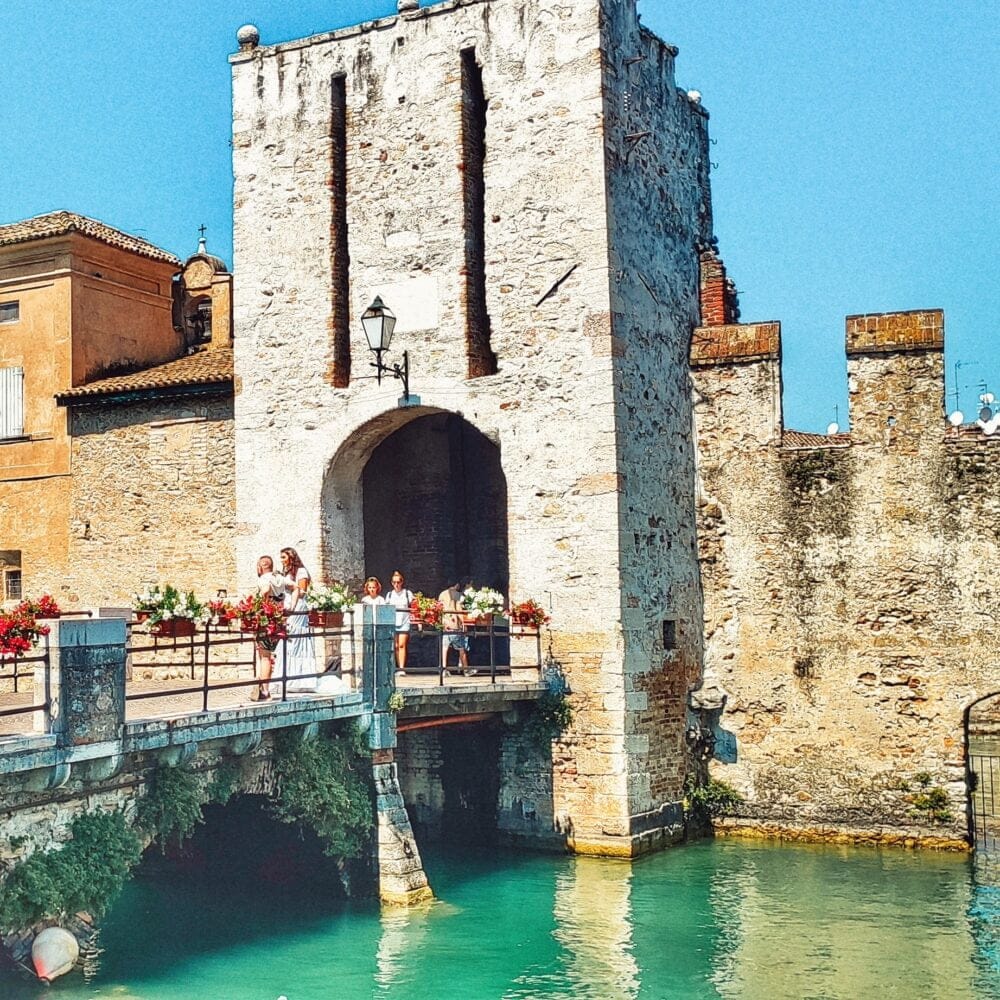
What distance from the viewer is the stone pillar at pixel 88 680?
35.6ft

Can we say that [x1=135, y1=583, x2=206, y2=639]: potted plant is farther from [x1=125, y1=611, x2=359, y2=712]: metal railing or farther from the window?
the window

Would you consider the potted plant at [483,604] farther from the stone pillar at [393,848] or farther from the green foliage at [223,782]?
the green foliage at [223,782]

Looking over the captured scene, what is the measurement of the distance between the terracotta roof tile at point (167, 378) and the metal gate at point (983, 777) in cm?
1066

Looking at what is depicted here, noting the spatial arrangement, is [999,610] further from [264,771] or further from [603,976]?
[264,771]

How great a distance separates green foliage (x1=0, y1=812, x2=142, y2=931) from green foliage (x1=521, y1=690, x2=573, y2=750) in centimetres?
599

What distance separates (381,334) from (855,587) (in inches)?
259

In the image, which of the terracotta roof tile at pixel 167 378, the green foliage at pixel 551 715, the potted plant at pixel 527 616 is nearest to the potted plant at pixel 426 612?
the potted plant at pixel 527 616

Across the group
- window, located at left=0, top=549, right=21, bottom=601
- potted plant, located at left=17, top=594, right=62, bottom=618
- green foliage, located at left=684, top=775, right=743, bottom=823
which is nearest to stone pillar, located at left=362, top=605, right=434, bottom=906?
potted plant, located at left=17, top=594, right=62, bottom=618

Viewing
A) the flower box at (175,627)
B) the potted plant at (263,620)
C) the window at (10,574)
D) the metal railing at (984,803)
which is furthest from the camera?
the window at (10,574)

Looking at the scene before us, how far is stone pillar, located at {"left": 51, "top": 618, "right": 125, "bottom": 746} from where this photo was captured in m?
10.8

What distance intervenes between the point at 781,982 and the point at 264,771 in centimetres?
509

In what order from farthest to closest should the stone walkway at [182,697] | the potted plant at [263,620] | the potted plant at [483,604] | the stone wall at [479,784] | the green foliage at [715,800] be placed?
the green foliage at [715,800], the stone wall at [479,784], the potted plant at [483,604], the potted plant at [263,620], the stone walkway at [182,697]

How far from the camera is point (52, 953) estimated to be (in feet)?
37.0

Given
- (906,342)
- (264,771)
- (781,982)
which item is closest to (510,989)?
(781,982)
